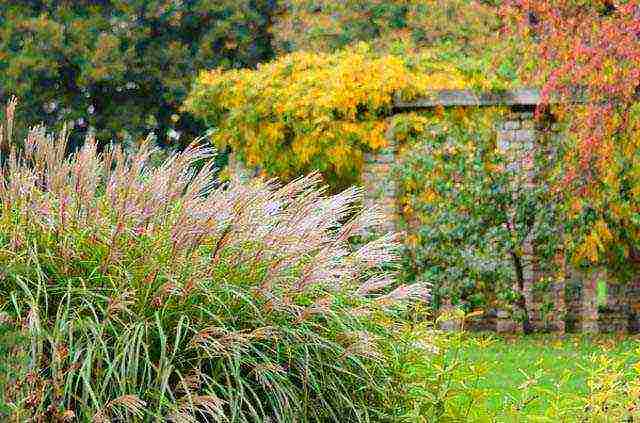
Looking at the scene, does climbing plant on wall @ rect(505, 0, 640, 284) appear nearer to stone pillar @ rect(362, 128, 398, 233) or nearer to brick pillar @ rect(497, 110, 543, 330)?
brick pillar @ rect(497, 110, 543, 330)

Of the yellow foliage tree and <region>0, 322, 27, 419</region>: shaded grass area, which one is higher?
<region>0, 322, 27, 419</region>: shaded grass area

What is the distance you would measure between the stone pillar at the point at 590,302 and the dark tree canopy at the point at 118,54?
32.9 feet

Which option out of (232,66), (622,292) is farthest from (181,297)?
(232,66)

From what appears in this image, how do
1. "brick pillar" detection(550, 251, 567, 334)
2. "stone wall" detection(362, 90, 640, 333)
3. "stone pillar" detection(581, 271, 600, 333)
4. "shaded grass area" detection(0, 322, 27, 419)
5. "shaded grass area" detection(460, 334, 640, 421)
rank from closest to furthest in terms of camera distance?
"shaded grass area" detection(0, 322, 27, 419)
"shaded grass area" detection(460, 334, 640, 421)
"brick pillar" detection(550, 251, 567, 334)
"stone wall" detection(362, 90, 640, 333)
"stone pillar" detection(581, 271, 600, 333)

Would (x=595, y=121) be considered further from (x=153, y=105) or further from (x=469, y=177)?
(x=153, y=105)

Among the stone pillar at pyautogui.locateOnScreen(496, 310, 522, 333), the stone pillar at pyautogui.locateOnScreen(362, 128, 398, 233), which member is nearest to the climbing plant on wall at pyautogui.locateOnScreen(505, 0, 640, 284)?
the stone pillar at pyautogui.locateOnScreen(496, 310, 522, 333)

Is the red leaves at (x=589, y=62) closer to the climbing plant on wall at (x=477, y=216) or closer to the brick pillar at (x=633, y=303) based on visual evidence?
the climbing plant on wall at (x=477, y=216)

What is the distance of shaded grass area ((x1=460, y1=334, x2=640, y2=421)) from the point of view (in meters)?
6.92

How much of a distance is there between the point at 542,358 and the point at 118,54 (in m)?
12.3

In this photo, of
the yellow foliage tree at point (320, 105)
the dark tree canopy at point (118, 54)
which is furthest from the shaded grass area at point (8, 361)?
the dark tree canopy at point (118, 54)

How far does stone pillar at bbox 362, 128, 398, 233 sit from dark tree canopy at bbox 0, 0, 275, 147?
842 cm

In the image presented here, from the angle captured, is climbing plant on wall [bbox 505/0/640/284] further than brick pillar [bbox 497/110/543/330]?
No

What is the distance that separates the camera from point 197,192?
4.26m

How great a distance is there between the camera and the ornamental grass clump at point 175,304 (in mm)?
3590
